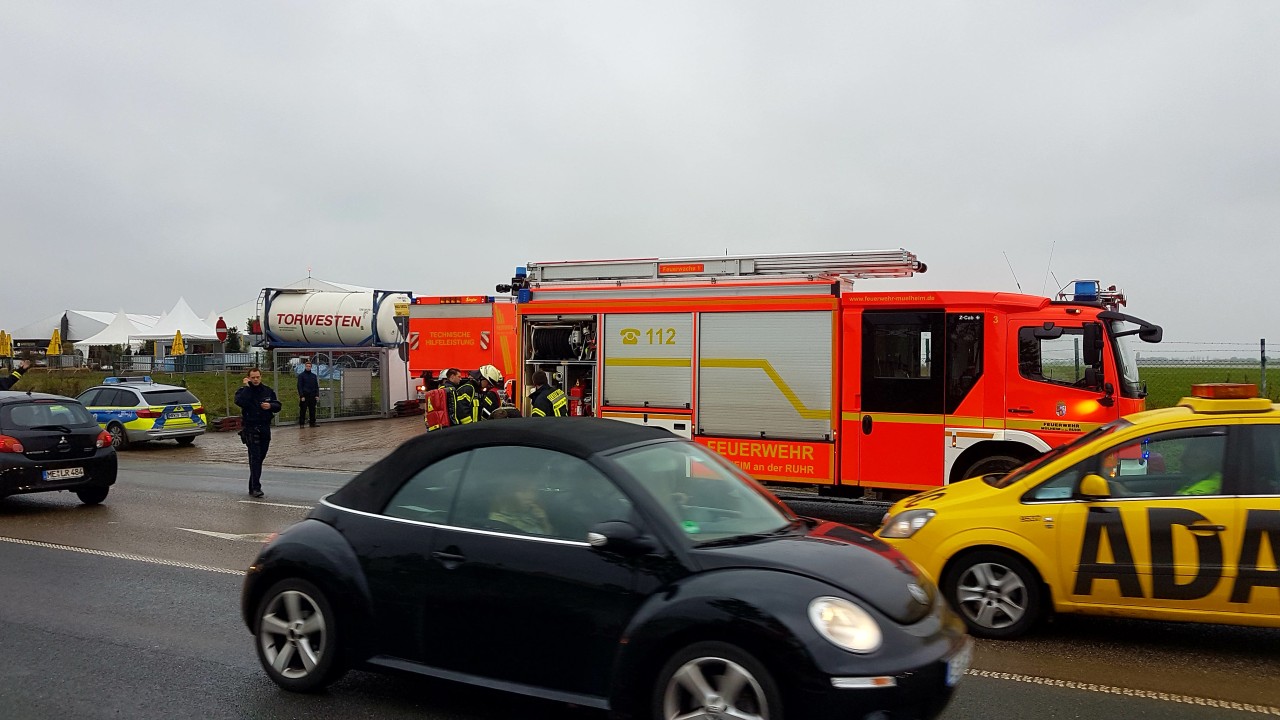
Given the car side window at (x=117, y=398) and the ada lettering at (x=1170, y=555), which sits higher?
the car side window at (x=117, y=398)

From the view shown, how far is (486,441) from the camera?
4477 mm

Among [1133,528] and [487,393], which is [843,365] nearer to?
[487,393]

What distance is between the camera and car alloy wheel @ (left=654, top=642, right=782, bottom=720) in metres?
3.47

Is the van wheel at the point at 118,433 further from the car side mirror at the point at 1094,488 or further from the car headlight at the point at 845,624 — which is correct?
the car headlight at the point at 845,624

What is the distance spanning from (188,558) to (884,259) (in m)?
7.68

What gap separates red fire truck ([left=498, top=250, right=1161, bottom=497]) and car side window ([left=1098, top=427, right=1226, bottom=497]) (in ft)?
11.5

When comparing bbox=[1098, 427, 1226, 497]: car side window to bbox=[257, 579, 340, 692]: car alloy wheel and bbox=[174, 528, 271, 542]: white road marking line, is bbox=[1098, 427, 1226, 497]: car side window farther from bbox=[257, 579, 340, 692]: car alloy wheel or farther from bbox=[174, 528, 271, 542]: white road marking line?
bbox=[174, 528, 271, 542]: white road marking line

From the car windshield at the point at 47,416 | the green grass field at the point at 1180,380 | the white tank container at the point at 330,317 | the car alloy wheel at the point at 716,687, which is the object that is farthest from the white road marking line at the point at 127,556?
the white tank container at the point at 330,317

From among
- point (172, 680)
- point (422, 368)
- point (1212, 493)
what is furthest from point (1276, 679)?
point (422, 368)

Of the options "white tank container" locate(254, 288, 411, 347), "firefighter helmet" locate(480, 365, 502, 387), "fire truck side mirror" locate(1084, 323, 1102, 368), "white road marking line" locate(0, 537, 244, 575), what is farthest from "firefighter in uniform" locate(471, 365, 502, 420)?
"white tank container" locate(254, 288, 411, 347)

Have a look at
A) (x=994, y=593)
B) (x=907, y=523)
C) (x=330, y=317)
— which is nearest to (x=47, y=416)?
(x=907, y=523)

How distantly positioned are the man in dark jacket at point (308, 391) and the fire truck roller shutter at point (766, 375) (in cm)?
1659

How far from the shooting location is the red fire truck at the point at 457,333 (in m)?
15.4

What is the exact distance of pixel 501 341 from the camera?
49.3ft
